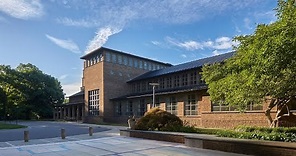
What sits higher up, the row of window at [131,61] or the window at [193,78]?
the row of window at [131,61]

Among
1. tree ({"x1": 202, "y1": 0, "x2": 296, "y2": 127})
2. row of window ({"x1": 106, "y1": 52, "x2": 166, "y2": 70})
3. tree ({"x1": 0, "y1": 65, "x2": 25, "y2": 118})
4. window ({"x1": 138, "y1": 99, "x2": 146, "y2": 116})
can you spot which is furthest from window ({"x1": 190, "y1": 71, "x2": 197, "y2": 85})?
tree ({"x1": 0, "y1": 65, "x2": 25, "y2": 118})

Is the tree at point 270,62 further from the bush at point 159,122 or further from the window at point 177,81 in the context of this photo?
the window at point 177,81

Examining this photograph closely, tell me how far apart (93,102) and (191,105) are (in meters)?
21.6

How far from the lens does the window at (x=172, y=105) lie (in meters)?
30.8

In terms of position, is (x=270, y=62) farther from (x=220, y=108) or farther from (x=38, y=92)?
(x=38, y=92)

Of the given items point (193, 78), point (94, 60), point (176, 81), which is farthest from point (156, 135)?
point (94, 60)

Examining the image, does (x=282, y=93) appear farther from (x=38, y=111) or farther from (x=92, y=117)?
(x=38, y=111)

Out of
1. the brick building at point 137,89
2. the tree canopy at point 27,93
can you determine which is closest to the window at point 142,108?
the brick building at point 137,89

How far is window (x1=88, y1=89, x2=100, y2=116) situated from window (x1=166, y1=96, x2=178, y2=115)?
15.6 meters

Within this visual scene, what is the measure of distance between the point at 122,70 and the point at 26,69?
3633 centimetres

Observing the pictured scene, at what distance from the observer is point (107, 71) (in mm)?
41750

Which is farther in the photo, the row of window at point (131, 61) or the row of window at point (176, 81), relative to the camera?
the row of window at point (131, 61)

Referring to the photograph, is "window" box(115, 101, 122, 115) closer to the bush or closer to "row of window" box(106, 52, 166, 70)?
"row of window" box(106, 52, 166, 70)

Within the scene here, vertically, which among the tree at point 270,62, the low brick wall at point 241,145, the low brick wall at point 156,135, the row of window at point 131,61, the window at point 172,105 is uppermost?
the row of window at point 131,61
